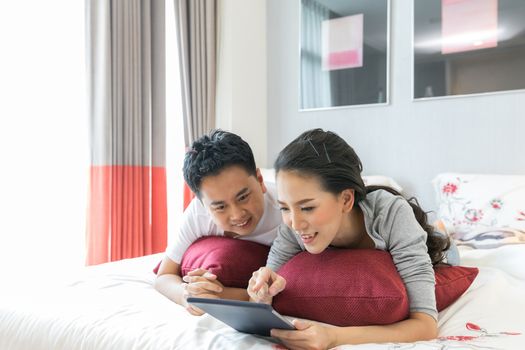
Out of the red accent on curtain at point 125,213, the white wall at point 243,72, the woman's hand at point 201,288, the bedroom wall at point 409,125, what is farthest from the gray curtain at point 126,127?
the woman's hand at point 201,288

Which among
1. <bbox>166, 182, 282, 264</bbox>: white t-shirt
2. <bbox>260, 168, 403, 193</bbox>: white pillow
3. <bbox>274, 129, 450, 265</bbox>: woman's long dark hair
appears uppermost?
<bbox>274, 129, 450, 265</bbox>: woman's long dark hair

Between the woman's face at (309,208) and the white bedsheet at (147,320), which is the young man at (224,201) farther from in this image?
the woman's face at (309,208)

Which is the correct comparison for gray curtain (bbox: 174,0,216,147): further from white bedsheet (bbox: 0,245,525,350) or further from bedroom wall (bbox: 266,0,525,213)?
white bedsheet (bbox: 0,245,525,350)

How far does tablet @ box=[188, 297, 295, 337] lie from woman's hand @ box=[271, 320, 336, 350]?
1 centimetres

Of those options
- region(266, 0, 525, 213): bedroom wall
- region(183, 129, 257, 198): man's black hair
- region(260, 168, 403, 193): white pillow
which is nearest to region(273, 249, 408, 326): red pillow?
region(183, 129, 257, 198): man's black hair

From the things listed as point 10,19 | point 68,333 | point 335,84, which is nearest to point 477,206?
point 335,84

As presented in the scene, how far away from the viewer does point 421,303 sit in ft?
3.30

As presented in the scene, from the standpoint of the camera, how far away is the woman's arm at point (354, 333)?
0.90 metres

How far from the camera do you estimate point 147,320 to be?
1083 millimetres

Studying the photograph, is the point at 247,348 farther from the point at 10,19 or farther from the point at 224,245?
the point at 10,19

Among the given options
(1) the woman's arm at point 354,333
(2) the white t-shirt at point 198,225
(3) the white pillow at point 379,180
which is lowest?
(1) the woman's arm at point 354,333

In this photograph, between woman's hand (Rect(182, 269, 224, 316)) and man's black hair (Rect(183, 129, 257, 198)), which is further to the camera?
man's black hair (Rect(183, 129, 257, 198))

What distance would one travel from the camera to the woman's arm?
896mm

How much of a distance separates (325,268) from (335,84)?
2.16 metres
